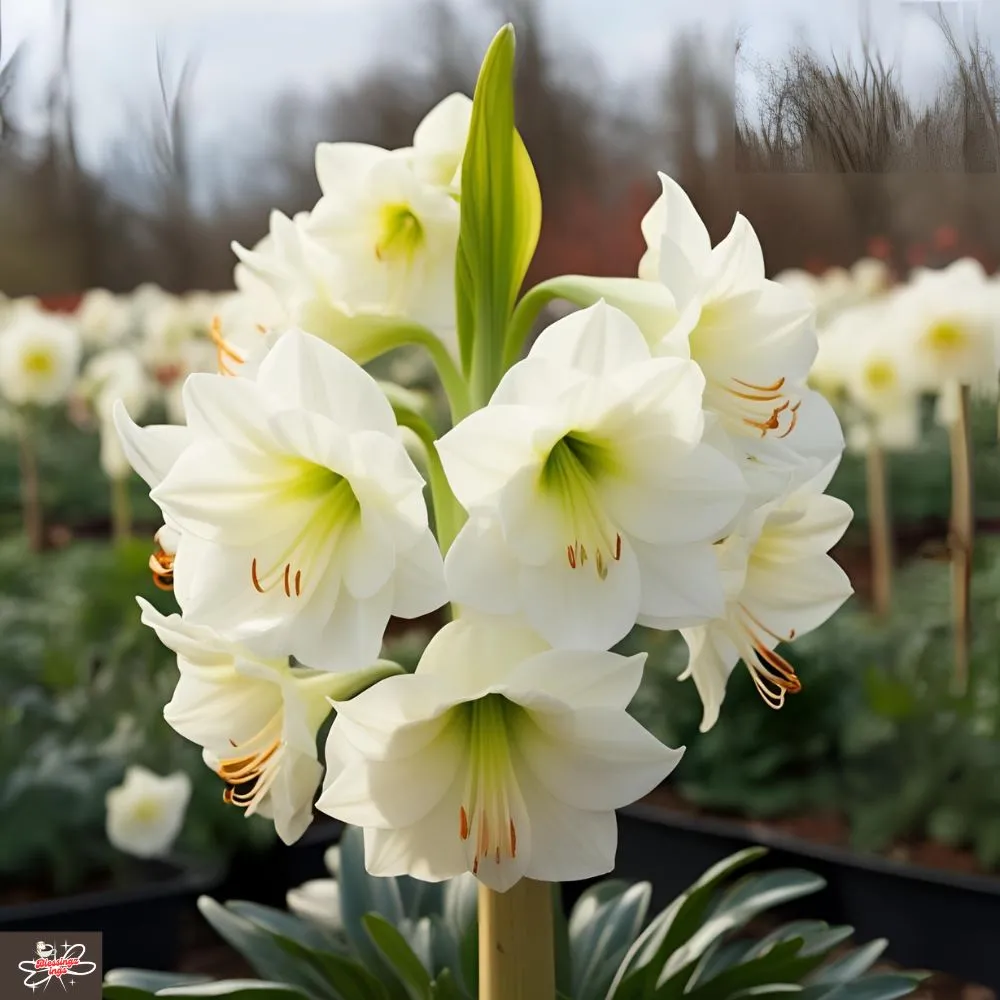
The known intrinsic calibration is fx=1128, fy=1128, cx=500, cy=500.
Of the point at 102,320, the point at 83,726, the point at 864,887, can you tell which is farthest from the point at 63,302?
the point at 864,887

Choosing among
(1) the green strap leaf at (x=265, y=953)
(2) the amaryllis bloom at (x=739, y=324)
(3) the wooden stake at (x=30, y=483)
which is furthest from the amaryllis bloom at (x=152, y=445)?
(3) the wooden stake at (x=30, y=483)

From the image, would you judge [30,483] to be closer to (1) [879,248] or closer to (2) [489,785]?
(1) [879,248]

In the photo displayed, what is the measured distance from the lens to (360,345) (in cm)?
55

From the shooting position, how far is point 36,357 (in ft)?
5.24

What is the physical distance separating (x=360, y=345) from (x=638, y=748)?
9.4 inches

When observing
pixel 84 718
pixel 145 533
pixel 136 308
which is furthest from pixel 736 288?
pixel 145 533

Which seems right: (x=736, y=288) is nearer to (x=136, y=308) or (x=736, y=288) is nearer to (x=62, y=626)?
(x=62, y=626)

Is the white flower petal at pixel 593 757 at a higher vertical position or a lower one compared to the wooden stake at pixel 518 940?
higher

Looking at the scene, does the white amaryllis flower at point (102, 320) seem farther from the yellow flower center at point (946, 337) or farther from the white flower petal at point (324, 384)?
the white flower petal at point (324, 384)

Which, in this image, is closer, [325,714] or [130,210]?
[325,714]

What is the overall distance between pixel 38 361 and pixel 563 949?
49.4 inches

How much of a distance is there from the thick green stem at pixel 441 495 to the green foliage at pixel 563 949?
22 centimetres

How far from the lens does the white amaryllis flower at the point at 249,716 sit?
1.63ft

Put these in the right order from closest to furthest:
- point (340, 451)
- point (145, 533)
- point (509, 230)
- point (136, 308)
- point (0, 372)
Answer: point (340, 451) < point (509, 230) < point (0, 372) < point (136, 308) < point (145, 533)
